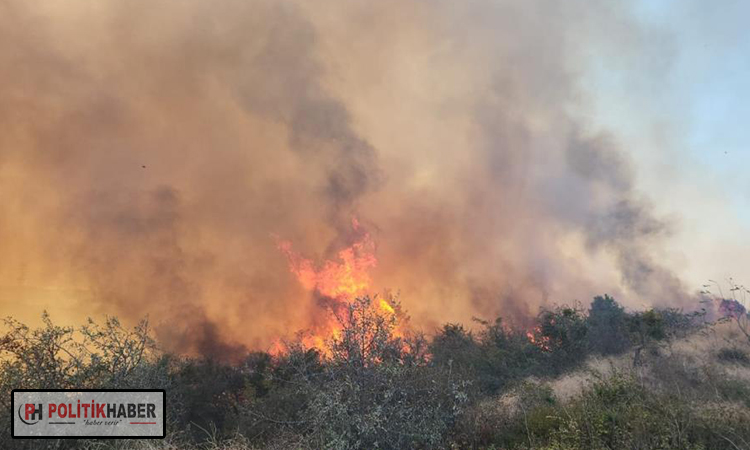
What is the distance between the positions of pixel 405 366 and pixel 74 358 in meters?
12.3

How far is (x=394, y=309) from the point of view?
1570cm

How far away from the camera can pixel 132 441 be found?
12.0 metres

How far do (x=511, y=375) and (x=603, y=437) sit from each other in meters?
21.8

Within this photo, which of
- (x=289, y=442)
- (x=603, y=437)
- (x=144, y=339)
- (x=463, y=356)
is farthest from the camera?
(x=463, y=356)

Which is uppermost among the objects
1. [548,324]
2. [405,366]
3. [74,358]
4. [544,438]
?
[548,324]

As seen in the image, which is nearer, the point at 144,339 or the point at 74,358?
the point at 74,358

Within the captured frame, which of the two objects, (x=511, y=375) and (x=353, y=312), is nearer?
(x=353, y=312)

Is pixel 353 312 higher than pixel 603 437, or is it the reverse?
pixel 353 312

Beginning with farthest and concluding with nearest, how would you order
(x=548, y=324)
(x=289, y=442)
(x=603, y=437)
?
1. (x=548, y=324)
2. (x=289, y=442)
3. (x=603, y=437)

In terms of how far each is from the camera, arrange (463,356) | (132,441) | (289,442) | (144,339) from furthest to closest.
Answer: (463,356)
(144,339)
(289,442)
(132,441)

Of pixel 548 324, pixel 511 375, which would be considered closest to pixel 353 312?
pixel 511 375

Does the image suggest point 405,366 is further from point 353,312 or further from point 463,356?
point 463,356

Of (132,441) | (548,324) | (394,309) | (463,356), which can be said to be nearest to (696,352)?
(548,324)

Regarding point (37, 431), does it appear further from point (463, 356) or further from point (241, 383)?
point (463, 356)
